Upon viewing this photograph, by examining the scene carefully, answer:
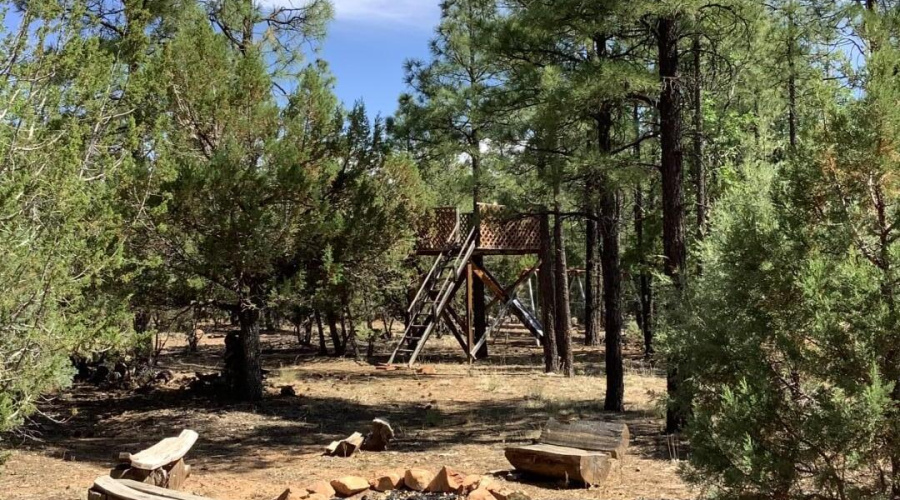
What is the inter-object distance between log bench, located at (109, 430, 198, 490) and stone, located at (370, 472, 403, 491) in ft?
6.31

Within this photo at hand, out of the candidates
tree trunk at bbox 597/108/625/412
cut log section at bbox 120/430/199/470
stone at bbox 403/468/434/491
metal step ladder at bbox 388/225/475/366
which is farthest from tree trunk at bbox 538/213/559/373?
cut log section at bbox 120/430/199/470

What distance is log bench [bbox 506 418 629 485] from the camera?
6.91 m

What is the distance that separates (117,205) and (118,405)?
537 centimetres

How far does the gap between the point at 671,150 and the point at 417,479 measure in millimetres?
5148

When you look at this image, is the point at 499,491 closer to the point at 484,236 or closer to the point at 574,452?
the point at 574,452

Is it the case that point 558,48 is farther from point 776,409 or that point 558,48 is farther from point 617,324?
point 776,409

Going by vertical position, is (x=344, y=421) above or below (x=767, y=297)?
below

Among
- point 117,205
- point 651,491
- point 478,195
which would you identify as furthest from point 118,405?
point 651,491

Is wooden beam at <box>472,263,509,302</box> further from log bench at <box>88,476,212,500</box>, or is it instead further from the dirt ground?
log bench at <box>88,476,212,500</box>

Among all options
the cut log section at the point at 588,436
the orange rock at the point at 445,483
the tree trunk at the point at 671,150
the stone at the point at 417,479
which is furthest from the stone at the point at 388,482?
the tree trunk at the point at 671,150

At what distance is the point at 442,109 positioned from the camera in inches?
723

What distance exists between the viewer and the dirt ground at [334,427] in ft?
23.7

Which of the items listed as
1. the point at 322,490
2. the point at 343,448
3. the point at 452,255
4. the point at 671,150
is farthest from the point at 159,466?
the point at 452,255

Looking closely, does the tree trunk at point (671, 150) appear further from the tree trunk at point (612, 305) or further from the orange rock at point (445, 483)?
the orange rock at point (445, 483)
